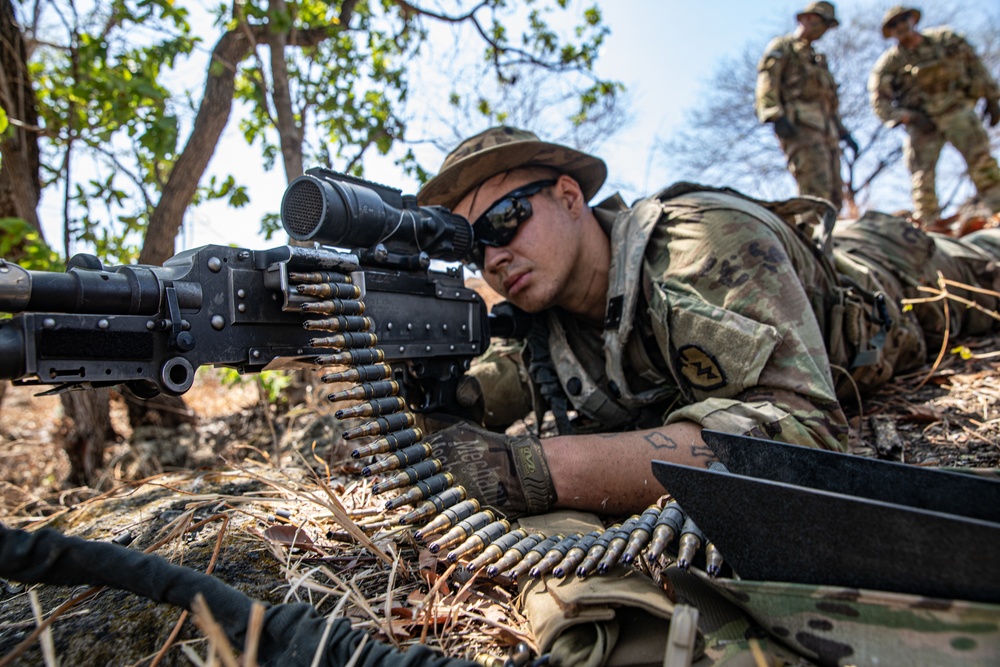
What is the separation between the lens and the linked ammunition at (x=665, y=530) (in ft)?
5.14

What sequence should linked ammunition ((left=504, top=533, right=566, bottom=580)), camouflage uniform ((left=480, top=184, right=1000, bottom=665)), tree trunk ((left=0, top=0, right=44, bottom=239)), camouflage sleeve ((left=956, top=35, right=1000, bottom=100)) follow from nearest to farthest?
camouflage uniform ((left=480, top=184, right=1000, bottom=665)), linked ammunition ((left=504, top=533, right=566, bottom=580)), tree trunk ((left=0, top=0, right=44, bottom=239)), camouflage sleeve ((left=956, top=35, right=1000, bottom=100))

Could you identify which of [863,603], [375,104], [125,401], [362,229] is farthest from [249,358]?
Result: [375,104]

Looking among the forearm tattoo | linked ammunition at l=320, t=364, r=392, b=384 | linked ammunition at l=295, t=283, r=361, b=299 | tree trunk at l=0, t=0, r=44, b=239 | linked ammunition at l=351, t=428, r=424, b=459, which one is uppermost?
tree trunk at l=0, t=0, r=44, b=239

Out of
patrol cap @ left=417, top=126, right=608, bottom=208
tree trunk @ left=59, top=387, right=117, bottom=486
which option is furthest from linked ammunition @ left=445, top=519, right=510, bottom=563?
tree trunk @ left=59, top=387, right=117, bottom=486

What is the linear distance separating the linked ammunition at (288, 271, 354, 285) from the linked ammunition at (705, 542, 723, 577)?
5.14ft

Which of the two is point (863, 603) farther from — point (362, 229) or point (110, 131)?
point (110, 131)

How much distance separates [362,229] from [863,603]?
6.61ft

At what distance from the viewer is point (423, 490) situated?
2.07m

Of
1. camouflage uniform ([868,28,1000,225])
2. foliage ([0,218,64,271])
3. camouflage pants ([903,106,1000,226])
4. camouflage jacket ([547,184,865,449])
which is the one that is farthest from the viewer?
camouflage uniform ([868,28,1000,225])

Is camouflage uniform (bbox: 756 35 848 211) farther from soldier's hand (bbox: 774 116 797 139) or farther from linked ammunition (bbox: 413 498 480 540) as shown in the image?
linked ammunition (bbox: 413 498 480 540)

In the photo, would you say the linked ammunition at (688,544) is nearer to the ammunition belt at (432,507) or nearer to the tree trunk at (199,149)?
the ammunition belt at (432,507)

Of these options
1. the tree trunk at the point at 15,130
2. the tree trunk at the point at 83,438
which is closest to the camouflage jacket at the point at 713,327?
the tree trunk at the point at 83,438

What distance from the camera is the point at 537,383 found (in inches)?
142

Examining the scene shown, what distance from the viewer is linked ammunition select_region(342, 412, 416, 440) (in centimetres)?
216
